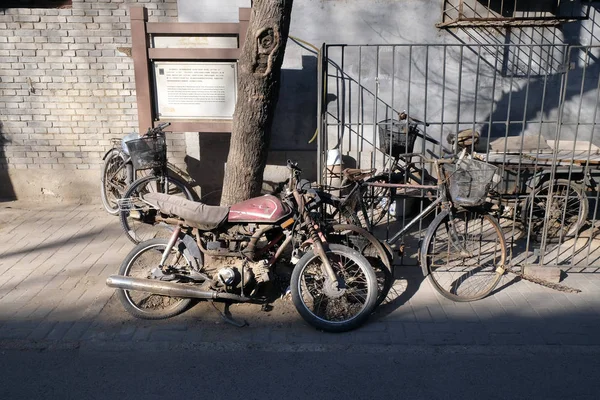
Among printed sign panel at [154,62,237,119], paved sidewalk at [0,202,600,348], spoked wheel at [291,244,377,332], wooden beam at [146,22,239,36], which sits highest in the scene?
wooden beam at [146,22,239,36]

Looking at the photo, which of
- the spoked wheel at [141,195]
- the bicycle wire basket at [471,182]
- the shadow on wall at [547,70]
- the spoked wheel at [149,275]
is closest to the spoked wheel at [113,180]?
the spoked wheel at [141,195]

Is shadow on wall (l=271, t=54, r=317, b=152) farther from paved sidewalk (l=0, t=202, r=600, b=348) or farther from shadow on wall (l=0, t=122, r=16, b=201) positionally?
shadow on wall (l=0, t=122, r=16, b=201)

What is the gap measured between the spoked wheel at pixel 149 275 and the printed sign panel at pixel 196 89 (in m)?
2.25

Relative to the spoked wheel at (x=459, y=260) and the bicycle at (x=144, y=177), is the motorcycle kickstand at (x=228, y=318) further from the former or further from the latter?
the bicycle at (x=144, y=177)

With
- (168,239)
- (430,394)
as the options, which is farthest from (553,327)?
(168,239)

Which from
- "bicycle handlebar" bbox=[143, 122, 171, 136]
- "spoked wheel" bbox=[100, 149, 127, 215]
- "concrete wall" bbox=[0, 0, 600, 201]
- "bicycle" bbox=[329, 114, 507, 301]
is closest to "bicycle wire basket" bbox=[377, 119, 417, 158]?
"bicycle" bbox=[329, 114, 507, 301]

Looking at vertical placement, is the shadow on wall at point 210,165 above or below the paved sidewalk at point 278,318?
above

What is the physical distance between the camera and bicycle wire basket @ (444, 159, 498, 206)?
443 cm

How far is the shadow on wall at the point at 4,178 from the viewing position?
755cm

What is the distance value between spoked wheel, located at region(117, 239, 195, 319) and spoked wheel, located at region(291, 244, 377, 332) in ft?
3.10

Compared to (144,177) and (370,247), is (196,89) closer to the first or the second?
(144,177)

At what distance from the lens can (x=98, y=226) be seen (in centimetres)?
669

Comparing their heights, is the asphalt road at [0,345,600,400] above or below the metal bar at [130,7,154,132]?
below

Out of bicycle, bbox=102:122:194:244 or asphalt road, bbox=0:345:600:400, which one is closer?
asphalt road, bbox=0:345:600:400
